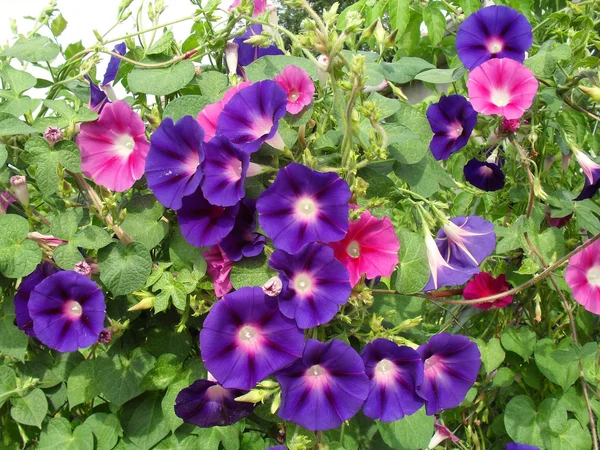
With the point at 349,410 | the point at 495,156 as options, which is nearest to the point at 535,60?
the point at 495,156

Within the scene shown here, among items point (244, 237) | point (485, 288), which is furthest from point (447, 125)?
point (244, 237)

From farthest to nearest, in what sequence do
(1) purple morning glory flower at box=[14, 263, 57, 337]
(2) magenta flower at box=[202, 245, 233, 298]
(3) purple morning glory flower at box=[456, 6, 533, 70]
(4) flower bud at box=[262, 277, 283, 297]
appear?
(3) purple morning glory flower at box=[456, 6, 533, 70] → (1) purple morning glory flower at box=[14, 263, 57, 337] → (2) magenta flower at box=[202, 245, 233, 298] → (4) flower bud at box=[262, 277, 283, 297]

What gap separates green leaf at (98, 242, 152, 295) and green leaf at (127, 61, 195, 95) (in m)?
0.27

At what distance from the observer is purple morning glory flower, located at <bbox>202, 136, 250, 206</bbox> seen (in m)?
0.91

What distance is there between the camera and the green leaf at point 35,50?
1116mm

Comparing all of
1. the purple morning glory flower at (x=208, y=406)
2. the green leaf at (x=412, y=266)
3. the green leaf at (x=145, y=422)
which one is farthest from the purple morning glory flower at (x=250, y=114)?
the green leaf at (x=145, y=422)

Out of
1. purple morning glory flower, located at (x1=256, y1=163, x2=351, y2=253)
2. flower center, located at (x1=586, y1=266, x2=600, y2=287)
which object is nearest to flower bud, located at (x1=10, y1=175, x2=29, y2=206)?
purple morning glory flower, located at (x1=256, y1=163, x2=351, y2=253)

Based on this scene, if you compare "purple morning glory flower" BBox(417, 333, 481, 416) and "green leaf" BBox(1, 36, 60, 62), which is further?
"green leaf" BBox(1, 36, 60, 62)

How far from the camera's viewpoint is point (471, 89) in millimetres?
1191

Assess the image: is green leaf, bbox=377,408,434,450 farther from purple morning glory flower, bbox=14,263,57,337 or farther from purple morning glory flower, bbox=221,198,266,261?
purple morning glory flower, bbox=14,263,57,337

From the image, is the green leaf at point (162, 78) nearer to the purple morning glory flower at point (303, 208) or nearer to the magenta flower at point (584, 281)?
the purple morning glory flower at point (303, 208)

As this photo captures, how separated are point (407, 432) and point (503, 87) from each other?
675mm

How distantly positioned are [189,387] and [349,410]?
0.27 metres

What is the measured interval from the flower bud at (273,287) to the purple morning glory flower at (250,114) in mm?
214
